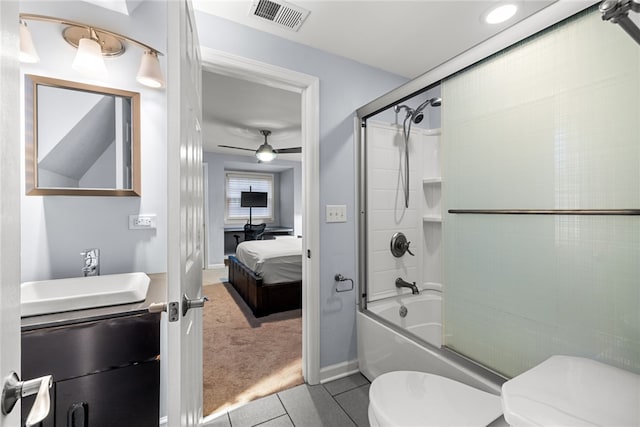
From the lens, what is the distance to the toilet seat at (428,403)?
1.00 m

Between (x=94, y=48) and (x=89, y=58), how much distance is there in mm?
59

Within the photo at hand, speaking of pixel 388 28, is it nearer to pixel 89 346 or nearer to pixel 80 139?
pixel 80 139

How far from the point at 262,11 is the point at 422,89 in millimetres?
1030

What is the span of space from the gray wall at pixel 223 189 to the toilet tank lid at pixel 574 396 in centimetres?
479

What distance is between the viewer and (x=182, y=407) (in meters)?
0.95

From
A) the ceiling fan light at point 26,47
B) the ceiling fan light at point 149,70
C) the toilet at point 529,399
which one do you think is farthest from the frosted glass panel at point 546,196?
the ceiling fan light at point 26,47

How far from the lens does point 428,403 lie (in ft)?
3.56

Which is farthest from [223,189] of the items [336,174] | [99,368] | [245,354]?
Result: [99,368]

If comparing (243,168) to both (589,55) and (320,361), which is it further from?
(589,55)

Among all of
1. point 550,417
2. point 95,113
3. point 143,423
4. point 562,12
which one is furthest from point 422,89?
point 143,423

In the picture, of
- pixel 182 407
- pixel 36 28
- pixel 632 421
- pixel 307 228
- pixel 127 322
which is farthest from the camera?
pixel 307 228

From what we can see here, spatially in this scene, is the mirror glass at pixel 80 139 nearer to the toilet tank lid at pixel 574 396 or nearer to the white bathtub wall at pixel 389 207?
the white bathtub wall at pixel 389 207

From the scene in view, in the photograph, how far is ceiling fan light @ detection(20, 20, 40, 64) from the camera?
126cm

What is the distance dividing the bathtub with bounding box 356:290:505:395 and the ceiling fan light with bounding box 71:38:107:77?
7.19 feet
